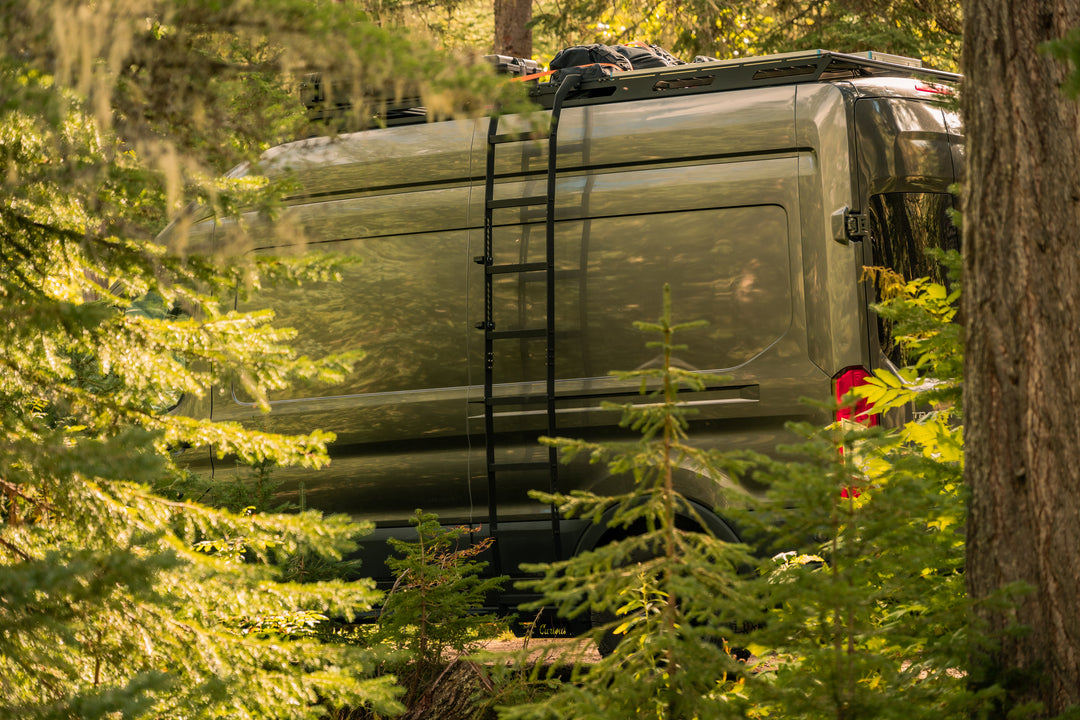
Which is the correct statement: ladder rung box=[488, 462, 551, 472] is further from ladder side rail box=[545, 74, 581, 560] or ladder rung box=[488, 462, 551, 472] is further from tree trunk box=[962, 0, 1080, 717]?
tree trunk box=[962, 0, 1080, 717]

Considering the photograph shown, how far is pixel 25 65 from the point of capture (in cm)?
270

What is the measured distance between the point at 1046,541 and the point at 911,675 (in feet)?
1.72

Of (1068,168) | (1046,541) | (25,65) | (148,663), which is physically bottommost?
(148,663)

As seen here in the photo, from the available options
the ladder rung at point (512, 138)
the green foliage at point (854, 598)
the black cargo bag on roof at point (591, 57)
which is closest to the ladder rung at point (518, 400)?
the ladder rung at point (512, 138)

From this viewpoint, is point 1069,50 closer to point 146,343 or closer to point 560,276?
point 146,343

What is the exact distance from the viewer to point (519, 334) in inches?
210

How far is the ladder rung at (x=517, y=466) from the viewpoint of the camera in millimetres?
5305

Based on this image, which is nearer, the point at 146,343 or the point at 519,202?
the point at 146,343

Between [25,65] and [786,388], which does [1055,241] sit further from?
[25,65]

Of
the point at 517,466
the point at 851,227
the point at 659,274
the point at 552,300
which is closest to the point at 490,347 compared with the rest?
the point at 552,300

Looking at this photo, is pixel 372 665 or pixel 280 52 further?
pixel 372 665

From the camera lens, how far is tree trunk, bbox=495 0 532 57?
11.9 meters

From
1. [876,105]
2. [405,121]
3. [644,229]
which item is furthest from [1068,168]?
[405,121]

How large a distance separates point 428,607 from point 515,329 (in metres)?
1.59
